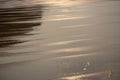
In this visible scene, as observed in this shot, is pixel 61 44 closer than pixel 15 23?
Yes

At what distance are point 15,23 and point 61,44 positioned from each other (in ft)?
8.21

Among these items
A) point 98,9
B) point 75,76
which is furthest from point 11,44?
point 98,9

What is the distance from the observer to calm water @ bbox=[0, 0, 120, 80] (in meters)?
4.70

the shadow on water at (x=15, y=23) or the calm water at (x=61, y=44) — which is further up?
the shadow on water at (x=15, y=23)

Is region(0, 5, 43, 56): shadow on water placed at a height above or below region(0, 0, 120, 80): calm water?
above

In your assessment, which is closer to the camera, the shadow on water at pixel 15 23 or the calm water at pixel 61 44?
the calm water at pixel 61 44

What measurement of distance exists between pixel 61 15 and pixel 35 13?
1048 mm

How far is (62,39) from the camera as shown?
6547 mm

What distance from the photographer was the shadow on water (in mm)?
6741

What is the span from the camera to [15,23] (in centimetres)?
816

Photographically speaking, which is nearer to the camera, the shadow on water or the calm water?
the calm water

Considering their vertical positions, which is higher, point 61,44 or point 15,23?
point 15,23

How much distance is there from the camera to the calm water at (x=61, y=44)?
4695 mm

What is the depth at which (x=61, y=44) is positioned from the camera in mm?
6176
